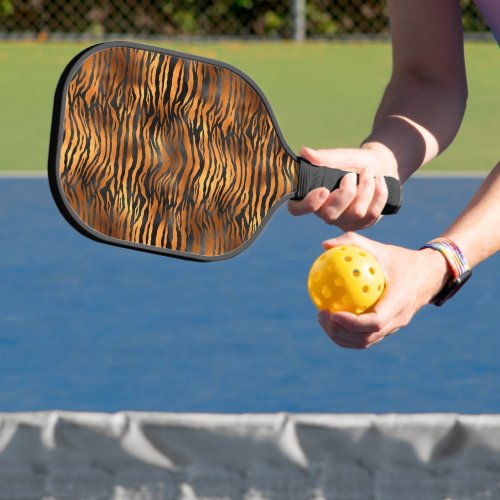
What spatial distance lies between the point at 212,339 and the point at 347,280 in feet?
8.36

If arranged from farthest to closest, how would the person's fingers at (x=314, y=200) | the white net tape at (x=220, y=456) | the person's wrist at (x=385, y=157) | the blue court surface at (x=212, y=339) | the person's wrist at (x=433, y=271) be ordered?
the blue court surface at (x=212, y=339)
the person's wrist at (x=385, y=157)
the person's fingers at (x=314, y=200)
the white net tape at (x=220, y=456)
the person's wrist at (x=433, y=271)

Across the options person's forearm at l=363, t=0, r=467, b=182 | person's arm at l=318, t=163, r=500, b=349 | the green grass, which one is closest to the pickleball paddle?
person's forearm at l=363, t=0, r=467, b=182

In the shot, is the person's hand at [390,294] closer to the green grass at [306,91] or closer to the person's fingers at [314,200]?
the person's fingers at [314,200]

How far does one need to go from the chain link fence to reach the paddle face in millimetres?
10432

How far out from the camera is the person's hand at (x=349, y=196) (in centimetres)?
229

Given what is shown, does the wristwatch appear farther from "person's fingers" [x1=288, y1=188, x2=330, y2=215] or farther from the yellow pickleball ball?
"person's fingers" [x1=288, y1=188, x2=330, y2=215]

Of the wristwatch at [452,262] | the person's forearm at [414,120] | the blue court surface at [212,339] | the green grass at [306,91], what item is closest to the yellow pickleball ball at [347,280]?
the wristwatch at [452,262]

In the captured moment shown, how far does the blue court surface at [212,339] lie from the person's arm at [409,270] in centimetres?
178

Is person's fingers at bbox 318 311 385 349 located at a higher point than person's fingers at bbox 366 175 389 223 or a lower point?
lower

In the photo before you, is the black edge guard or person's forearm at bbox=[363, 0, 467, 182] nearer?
the black edge guard

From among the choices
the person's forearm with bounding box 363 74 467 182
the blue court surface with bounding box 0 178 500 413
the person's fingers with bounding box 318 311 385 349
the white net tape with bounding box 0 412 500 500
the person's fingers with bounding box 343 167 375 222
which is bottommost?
the blue court surface with bounding box 0 178 500 413

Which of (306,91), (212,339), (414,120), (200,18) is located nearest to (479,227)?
(414,120)

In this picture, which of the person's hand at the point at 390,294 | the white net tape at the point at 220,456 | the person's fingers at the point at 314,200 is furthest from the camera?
the person's fingers at the point at 314,200

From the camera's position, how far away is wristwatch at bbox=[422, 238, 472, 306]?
2.12m
